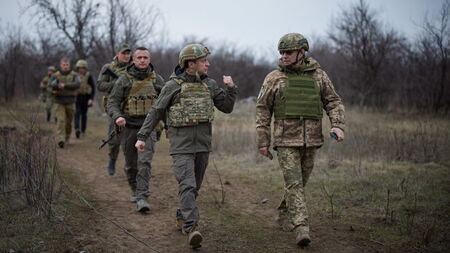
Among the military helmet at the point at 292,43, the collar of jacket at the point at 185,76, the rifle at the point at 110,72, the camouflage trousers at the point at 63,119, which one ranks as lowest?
the camouflage trousers at the point at 63,119

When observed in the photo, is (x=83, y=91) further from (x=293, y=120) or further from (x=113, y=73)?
(x=293, y=120)

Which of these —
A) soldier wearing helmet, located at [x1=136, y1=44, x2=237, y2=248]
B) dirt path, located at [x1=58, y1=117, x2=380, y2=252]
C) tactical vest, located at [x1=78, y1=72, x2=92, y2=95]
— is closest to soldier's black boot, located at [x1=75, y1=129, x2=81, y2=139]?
tactical vest, located at [x1=78, y1=72, x2=92, y2=95]

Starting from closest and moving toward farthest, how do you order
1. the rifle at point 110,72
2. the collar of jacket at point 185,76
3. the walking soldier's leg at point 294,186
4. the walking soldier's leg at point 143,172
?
the walking soldier's leg at point 294,186, the collar of jacket at point 185,76, the walking soldier's leg at point 143,172, the rifle at point 110,72

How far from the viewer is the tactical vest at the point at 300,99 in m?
4.68

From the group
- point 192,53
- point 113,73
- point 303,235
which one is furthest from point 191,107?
point 113,73

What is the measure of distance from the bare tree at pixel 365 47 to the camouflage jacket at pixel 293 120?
16179 millimetres

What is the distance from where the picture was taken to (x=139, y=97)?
601 centimetres

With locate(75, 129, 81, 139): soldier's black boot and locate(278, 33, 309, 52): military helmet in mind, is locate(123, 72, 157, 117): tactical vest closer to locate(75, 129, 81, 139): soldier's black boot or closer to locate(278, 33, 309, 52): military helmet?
locate(278, 33, 309, 52): military helmet

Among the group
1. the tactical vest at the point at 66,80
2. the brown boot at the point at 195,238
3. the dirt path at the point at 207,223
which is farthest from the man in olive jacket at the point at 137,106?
the tactical vest at the point at 66,80

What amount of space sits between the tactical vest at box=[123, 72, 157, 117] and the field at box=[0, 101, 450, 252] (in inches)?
48.5

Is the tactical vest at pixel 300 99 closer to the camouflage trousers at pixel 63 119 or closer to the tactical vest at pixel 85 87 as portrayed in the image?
the camouflage trousers at pixel 63 119

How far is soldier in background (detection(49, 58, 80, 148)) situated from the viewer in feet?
35.6

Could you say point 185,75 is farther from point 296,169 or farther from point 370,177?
point 370,177

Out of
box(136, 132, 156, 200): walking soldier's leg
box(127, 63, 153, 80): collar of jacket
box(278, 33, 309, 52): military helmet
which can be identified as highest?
box(278, 33, 309, 52): military helmet
